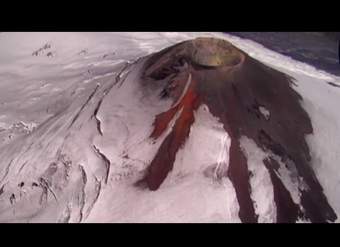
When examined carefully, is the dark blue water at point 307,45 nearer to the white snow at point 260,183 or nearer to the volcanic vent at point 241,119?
the volcanic vent at point 241,119

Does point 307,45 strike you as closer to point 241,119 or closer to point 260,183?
point 241,119

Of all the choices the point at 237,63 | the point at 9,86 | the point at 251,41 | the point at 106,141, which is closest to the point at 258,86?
the point at 237,63

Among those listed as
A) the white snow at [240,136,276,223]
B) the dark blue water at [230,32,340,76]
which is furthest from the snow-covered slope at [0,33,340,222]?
the dark blue water at [230,32,340,76]

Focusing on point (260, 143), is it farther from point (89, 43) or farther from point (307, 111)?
point (89, 43)

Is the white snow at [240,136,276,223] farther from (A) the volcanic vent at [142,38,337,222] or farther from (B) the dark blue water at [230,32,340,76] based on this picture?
(B) the dark blue water at [230,32,340,76]

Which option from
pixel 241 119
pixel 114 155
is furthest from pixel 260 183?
pixel 114 155

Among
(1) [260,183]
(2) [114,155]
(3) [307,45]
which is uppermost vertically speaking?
(2) [114,155]
